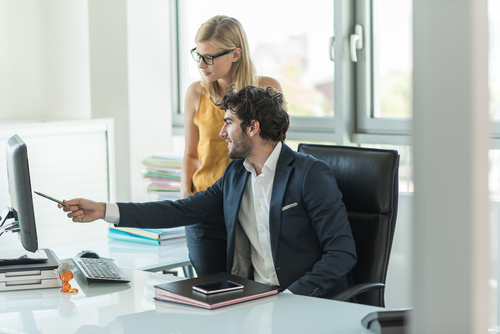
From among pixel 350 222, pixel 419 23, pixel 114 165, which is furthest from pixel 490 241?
pixel 114 165

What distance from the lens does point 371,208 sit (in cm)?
196

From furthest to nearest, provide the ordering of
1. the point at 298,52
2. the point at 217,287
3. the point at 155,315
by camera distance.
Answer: the point at 298,52, the point at 217,287, the point at 155,315

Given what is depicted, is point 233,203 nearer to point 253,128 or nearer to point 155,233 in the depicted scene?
point 253,128

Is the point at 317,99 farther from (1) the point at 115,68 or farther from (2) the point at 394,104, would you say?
(1) the point at 115,68

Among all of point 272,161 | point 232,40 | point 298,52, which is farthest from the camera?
point 298,52

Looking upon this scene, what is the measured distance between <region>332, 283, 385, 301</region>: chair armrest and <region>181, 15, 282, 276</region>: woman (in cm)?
60

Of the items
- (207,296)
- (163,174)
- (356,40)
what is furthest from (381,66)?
(207,296)

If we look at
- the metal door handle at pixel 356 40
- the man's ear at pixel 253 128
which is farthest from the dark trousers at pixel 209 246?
the metal door handle at pixel 356 40

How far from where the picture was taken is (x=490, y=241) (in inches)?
14.7

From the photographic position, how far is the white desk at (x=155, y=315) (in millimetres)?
1312

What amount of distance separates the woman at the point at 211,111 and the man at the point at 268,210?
5.6 inches

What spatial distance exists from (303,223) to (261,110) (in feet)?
1.40

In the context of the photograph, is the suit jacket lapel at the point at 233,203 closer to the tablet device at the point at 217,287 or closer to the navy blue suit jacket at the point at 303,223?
the navy blue suit jacket at the point at 303,223

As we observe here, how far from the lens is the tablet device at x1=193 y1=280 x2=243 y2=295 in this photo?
4.95 ft
